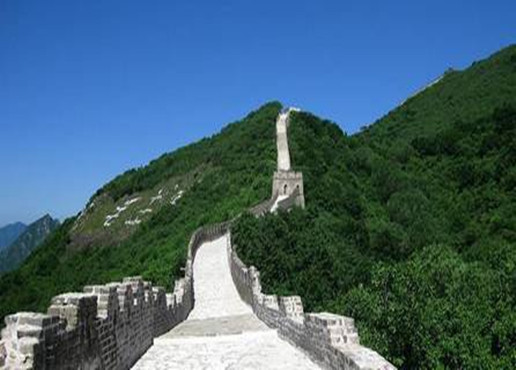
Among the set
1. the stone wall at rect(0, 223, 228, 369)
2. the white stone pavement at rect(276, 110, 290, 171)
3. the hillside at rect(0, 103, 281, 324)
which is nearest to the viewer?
the stone wall at rect(0, 223, 228, 369)

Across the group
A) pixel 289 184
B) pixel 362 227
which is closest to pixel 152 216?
pixel 289 184

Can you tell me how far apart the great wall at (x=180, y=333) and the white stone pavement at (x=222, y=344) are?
Answer: 0.06ft

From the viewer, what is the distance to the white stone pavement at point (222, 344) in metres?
11.6

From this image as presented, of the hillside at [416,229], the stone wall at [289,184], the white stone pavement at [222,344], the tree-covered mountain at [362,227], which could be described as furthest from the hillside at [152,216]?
the white stone pavement at [222,344]

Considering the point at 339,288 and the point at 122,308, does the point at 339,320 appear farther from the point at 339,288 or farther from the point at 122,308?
the point at 339,288

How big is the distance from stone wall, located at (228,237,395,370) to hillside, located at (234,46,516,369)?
10.9ft

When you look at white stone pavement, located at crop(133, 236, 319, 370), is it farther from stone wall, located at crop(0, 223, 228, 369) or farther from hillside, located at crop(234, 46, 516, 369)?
hillside, located at crop(234, 46, 516, 369)

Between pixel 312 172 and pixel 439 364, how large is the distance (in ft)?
132

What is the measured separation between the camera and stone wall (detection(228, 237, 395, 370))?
27.8 ft

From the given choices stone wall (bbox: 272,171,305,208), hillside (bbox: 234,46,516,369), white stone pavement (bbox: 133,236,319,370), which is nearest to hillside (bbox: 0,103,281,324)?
stone wall (bbox: 272,171,305,208)

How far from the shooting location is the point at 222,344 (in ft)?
45.2

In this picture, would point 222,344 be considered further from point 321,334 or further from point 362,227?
point 362,227

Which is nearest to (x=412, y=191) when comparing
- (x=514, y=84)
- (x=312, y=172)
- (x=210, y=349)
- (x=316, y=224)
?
(x=312, y=172)

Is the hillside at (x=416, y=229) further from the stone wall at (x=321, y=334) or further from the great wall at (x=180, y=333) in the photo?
the great wall at (x=180, y=333)
